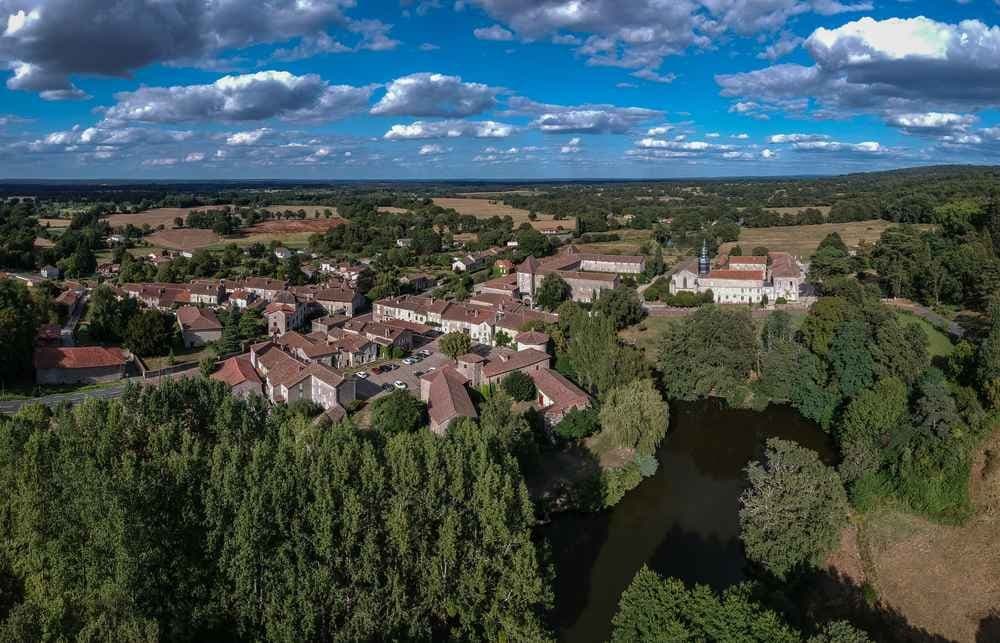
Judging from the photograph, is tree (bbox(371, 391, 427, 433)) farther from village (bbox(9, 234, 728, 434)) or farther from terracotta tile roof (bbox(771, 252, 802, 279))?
terracotta tile roof (bbox(771, 252, 802, 279))

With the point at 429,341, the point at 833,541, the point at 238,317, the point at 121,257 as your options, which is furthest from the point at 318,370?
the point at 121,257

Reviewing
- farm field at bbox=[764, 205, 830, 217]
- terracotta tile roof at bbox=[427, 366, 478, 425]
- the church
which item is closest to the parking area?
terracotta tile roof at bbox=[427, 366, 478, 425]

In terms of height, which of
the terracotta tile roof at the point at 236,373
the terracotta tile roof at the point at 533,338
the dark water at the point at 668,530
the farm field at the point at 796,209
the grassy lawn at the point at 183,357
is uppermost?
the farm field at the point at 796,209

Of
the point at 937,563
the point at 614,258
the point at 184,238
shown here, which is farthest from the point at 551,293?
the point at 184,238

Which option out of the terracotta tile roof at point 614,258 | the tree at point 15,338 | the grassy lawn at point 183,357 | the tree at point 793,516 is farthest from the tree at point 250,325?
the terracotta tile roof at point 614,258

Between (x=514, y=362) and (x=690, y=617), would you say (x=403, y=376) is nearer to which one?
(x=514, y=362)

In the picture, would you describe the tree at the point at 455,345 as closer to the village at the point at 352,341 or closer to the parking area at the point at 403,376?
the village at the point at 352,341

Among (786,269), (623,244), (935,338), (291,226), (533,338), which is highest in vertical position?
(291,226)
